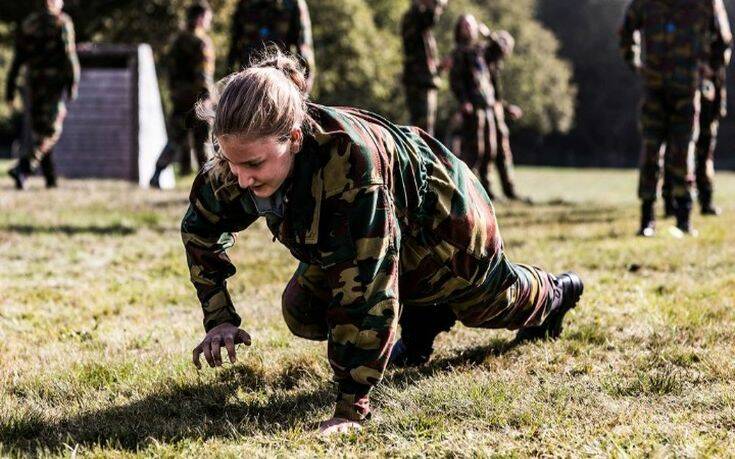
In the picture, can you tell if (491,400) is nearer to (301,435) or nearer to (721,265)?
(301,435)

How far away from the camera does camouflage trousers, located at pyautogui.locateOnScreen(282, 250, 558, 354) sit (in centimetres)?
341

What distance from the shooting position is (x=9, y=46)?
2909cm

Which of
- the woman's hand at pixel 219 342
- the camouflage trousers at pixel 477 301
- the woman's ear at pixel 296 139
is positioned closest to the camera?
the woman's ear at pixel 296 139

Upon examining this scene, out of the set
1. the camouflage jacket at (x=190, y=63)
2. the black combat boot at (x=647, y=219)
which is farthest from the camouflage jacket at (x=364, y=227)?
the camouflage jacket at (x=190, y=63)

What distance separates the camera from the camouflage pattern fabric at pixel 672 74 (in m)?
7.75

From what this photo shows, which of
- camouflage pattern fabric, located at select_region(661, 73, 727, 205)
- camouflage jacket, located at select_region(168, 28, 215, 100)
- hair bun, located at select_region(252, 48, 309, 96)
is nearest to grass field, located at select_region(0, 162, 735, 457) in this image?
hair bun, located at select_region(252, 48, 309, 96)

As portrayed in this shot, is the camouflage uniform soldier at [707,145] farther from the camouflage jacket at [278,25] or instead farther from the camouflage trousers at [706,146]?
the camouflage jacket at [278,25]

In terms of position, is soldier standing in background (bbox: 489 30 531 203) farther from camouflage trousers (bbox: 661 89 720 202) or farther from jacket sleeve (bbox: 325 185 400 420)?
jacket sleeve (bbox: 325 185 400 420)

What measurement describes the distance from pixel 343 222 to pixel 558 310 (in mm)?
1665

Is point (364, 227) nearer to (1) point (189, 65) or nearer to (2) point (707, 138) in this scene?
(2) point (707, 138)

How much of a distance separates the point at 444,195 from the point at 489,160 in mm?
9313

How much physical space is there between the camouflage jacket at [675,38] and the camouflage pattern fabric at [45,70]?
302 inches

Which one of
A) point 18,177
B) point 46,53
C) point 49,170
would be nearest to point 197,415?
point 46,53

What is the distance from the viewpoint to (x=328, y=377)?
12.0 ft
